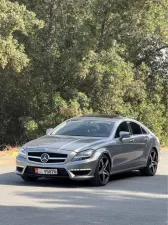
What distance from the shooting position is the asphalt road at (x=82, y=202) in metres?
8.76

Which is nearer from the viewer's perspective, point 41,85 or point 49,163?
point 49,163

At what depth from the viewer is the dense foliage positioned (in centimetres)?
2370

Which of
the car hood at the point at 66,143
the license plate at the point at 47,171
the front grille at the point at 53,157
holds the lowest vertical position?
the license plate at the point at 47,171

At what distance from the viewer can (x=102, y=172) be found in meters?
12.5

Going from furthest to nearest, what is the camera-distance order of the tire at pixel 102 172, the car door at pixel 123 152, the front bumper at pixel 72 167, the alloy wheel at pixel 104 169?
1. the car door at pixel 123 152
2. the alloy wheel at pixel 104 169
3. the tire at pixel 102 172
4. the front bumper at pixel 72 167

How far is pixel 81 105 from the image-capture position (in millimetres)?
24297

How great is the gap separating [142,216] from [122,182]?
427cm

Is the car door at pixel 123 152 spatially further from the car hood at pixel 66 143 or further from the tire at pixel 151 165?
the tire at pixel 151 165

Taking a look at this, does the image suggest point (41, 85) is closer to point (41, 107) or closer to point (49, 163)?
point (41, 107)

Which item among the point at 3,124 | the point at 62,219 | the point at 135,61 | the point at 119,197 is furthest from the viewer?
the point at 135,61

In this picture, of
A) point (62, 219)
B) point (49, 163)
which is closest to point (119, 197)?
point (49, 163)

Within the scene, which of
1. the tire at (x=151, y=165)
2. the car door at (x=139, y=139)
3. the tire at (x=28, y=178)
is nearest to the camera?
the tire at (x=28, y=178)

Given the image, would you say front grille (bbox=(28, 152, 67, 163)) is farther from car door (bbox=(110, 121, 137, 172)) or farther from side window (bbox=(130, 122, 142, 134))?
side window (bbox=(130, 122, 142, 134))

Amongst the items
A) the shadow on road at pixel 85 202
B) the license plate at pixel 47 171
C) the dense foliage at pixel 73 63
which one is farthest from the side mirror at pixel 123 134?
the dense foliage at pixel 73 63
